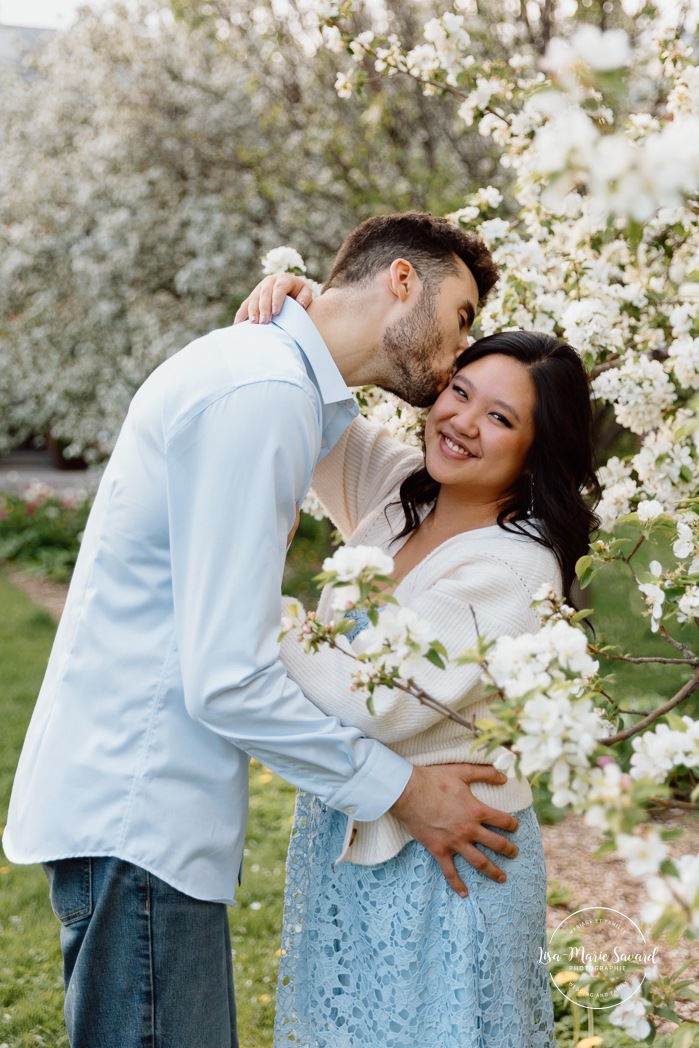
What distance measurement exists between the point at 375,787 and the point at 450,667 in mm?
263

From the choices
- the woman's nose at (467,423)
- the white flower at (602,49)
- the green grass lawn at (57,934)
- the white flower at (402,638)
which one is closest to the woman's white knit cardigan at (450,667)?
the woman's nose at (467,423)

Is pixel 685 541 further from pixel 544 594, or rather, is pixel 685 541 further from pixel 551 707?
pixel 551 707

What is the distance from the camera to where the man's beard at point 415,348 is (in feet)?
7.18

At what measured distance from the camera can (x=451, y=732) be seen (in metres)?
2.04

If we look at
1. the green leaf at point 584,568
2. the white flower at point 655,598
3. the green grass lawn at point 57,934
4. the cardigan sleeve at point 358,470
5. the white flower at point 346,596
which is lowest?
the green grass lawn at point 57,934

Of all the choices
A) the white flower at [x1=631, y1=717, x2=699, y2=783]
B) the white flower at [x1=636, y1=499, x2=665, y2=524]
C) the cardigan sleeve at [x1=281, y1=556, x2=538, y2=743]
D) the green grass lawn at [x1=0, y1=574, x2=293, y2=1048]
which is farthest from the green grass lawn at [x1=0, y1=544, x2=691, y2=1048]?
the white flower at [x1=631, y1=717, x2=699, y2=783]

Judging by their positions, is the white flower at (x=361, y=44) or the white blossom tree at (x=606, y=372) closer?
the white blossom tree at (x=606, y=372)

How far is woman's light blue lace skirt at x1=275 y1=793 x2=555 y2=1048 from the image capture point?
2027 millimetres

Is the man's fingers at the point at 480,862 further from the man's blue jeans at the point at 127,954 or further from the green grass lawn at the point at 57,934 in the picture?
the green grass lawn at the point at 57,934

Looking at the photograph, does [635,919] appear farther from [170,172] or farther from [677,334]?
[170,172]

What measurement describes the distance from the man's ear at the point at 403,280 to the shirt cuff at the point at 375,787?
0.96 metres

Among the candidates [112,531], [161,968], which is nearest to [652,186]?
[112,531]

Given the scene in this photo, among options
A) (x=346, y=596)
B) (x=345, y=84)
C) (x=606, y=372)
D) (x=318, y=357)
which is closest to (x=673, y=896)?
(x=346, y=596)

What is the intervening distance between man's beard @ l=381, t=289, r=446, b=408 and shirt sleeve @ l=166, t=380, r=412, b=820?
46 centimetres
